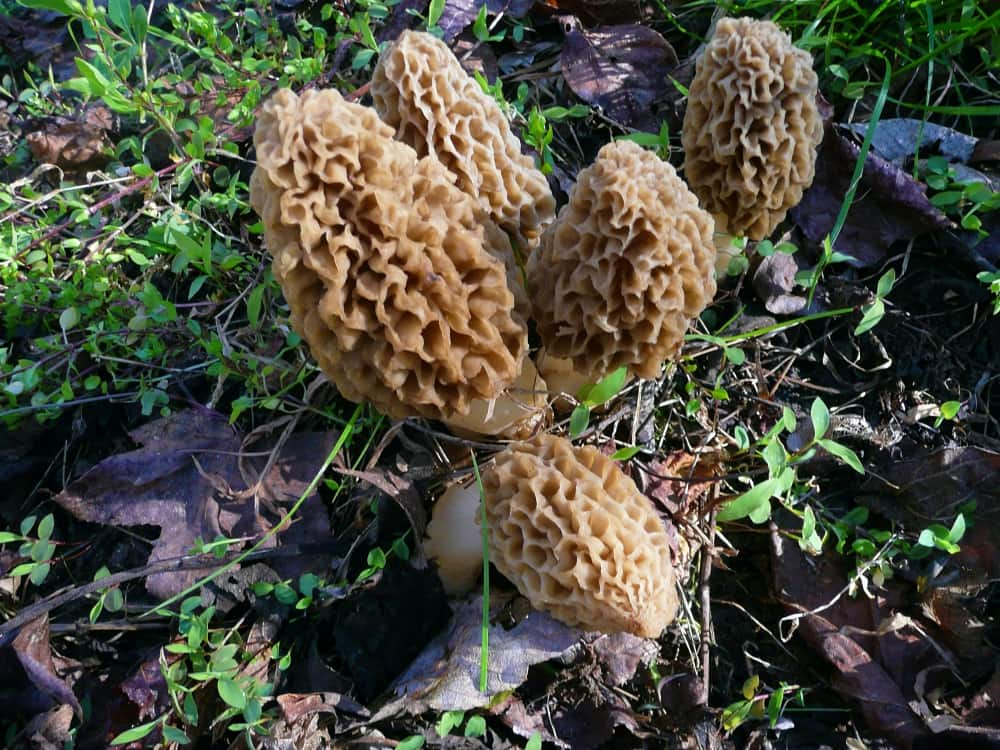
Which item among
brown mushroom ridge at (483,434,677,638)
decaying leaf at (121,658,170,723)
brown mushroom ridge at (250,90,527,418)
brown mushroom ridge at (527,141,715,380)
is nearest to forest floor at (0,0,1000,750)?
decaying leaf at (121,658,170,723)

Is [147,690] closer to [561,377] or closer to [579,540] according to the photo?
[579,540]

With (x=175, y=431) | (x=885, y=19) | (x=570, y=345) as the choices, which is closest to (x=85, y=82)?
(x=175, y=431)

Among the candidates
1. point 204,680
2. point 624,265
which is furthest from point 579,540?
point 204,680

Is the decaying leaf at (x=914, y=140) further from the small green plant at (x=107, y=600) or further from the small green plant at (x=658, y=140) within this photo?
the small green plant at (x=107, y=600)

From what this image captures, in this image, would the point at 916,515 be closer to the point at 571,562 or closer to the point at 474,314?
the point at 571,562

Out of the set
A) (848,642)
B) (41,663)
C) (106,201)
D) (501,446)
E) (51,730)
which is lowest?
(51,730)

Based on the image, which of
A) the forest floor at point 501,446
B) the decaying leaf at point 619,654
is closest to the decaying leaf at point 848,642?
the forest floor at point 501,446
